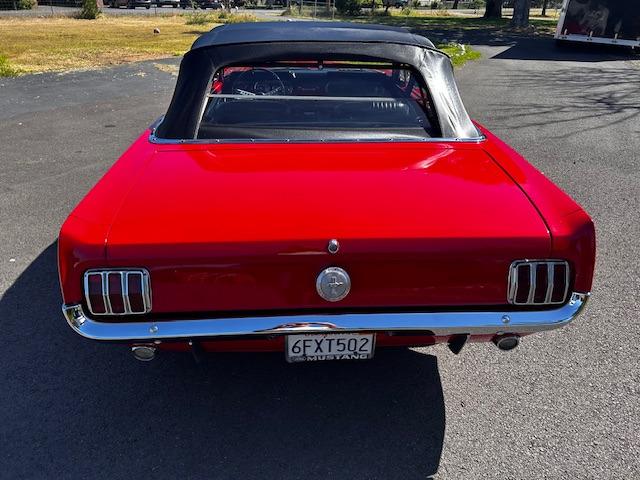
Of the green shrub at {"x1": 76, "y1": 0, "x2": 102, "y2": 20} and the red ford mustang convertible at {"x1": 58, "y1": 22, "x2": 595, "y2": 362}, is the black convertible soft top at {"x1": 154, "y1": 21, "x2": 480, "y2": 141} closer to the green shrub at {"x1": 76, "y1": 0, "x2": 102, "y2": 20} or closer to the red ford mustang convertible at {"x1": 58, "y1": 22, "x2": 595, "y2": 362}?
the red ford mustang convertible at {"x1": 58, "y1": 22, "x2": 595, "y2": 362}

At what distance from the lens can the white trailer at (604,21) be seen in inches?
658

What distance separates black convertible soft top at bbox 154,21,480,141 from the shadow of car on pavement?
50.4 inches

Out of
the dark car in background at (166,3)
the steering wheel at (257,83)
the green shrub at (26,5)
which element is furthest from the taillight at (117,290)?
the dark car in background at (166,3)

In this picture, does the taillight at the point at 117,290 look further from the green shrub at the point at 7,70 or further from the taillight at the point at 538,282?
the green shrub at the point at 7,70

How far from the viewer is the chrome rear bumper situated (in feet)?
6.86

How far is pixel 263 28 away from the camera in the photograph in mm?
3383

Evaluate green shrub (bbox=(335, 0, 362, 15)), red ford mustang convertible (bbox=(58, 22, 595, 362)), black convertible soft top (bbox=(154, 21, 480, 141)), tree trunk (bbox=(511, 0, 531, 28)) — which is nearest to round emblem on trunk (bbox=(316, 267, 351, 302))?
red ford mustang convertible (bbox=(58, 22, 595, 362))

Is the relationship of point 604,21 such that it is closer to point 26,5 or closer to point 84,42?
point 84,42

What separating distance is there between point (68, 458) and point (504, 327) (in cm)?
191

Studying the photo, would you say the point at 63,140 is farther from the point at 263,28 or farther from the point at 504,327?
the point at 504,327

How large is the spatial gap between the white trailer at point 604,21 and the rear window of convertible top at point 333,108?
55.9 ft

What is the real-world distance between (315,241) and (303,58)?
1484mm

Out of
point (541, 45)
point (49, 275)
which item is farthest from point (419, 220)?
point (541, 45)

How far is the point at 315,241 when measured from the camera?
2018 millimetres
